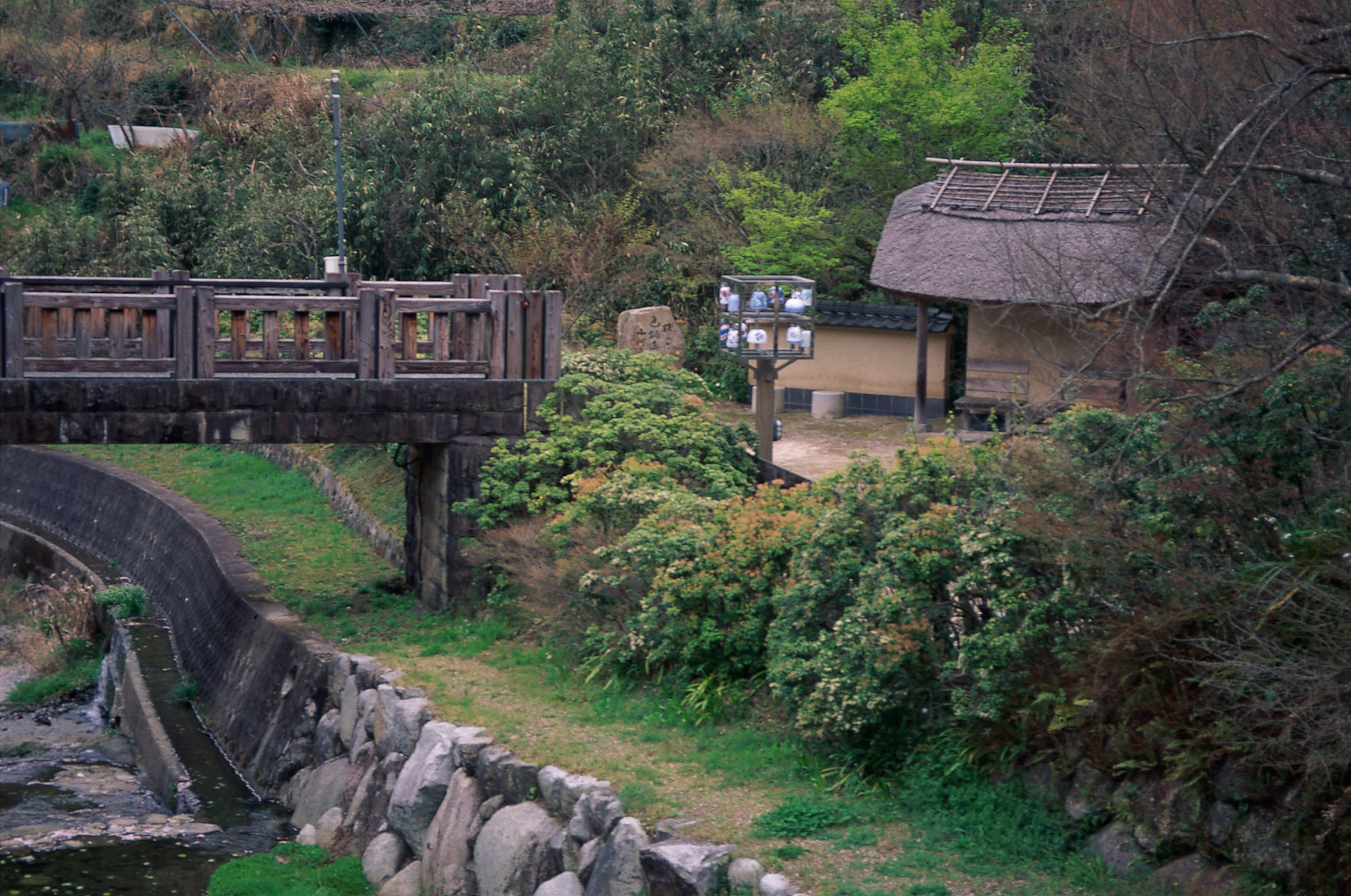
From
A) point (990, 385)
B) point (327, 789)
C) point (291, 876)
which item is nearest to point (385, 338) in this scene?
point (327, 789)

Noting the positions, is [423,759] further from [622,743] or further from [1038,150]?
[1038,150]

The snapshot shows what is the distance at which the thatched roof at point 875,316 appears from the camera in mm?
20484

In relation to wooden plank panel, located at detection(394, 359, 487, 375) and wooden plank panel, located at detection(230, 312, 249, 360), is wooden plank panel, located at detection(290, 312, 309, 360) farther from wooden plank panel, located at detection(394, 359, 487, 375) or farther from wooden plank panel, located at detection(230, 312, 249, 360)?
wooden plank panel, located at detection(394, 359, 487, 375)

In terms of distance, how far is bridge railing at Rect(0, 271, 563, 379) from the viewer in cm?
1331

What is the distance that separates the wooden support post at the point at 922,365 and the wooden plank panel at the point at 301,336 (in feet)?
29.6

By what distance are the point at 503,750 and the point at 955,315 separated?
44.4ft

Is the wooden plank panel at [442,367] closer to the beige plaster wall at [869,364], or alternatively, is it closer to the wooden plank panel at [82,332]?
the wooden plank panel at [82,332]

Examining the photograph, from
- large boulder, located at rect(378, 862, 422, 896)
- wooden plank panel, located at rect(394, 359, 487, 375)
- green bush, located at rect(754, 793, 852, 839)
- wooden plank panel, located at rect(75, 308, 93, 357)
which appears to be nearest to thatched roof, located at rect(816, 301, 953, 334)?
wooden plank panel, located at rect(394, 359, 487, 375)

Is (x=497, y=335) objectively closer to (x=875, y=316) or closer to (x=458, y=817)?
(x=458, y=817)

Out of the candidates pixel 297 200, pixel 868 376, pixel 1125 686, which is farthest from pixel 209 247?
pixel 1125 686

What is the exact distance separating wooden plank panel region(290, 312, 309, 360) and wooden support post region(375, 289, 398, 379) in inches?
30.4

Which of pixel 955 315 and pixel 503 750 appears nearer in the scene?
pixel 503 750

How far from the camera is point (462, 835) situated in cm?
1029

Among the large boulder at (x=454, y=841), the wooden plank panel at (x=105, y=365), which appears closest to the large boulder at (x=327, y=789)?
the large boulder at (x=454, y=841)
